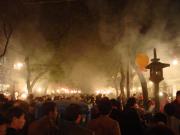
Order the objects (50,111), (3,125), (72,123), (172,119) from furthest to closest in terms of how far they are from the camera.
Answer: (172,119) < (50,111) < (72,123) < (3,125)

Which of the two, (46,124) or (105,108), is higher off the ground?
(105,108)

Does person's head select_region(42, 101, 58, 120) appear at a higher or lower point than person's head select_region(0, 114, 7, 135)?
higher

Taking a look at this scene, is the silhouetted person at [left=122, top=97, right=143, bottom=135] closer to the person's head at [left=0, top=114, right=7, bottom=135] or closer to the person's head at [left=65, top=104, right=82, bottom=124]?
the person's head at [left=65, top=104, right=82, bottom=124]

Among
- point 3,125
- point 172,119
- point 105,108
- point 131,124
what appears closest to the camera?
point 3,125

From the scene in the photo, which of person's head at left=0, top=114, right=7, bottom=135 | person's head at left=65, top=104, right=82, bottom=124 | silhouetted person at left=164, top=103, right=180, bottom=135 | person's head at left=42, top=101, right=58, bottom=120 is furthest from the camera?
silhouetted person at left=164, top=103, right=180, bottom=135

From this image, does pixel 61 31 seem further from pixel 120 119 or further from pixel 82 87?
pixel 82 87

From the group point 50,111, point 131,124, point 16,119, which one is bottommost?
point 131,124

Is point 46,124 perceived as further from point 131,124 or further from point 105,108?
point 131,124

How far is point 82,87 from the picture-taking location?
85.1 meters

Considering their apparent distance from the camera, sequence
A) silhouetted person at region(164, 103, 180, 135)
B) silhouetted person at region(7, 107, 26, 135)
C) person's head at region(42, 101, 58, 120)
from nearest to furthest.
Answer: silhouetted person at region(7, 107, 26, 135), person's head at region(42, 101, 58, 120), silhouetted person at region(164, 103, 180, 135)

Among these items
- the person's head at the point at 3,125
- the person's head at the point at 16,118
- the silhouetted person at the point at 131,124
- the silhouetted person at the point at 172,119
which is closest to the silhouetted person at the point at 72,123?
the person's head at the point at 16,118

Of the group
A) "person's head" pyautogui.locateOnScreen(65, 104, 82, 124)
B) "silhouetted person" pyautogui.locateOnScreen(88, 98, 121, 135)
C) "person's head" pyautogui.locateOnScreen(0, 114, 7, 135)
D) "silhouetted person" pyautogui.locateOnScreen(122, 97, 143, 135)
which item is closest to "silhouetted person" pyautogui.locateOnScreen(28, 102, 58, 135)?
"person's head" pyautogui.locateOnScreen(65, 104, 82, 124)

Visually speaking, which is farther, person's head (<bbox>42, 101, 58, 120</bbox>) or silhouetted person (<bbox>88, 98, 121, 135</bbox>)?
silhouetted person (<bbox>88, 98, 121, 135</bbox>)

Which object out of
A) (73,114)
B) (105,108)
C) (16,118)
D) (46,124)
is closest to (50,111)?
(46,124)
